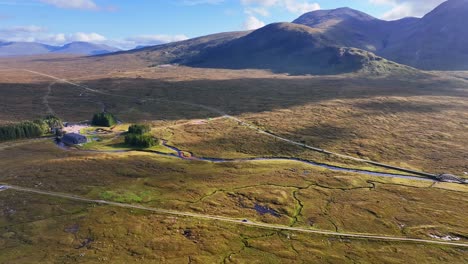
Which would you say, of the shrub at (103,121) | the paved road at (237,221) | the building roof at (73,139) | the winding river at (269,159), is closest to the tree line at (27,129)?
the shrub at (103,121)

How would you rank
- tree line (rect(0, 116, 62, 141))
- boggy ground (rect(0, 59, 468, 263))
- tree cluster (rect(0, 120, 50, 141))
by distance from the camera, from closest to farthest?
boggy ground (rect(0, 59, 468, 263)), tree cluster (rect(0, 120, 50, 141)), tree line (rect(0, 116, 62, 141))

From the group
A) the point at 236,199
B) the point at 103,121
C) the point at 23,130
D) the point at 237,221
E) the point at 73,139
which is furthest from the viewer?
the point at 103,121

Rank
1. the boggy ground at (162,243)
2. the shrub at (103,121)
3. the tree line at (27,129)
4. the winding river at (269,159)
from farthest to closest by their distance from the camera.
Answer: the shrub at (103,121), the tree line at (27,129), the winding river at (269,159), the boggy ground at (162,243)

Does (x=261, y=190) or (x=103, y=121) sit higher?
(x=103, y=121)

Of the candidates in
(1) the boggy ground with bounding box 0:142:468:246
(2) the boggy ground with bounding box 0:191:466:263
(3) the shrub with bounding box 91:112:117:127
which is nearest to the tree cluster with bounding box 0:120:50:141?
(1) the boggy ground with bounding box 0:142:468:246

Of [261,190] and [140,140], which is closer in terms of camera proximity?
[261,190]

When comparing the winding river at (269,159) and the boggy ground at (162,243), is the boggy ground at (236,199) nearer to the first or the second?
the boggy ground at (162,243)

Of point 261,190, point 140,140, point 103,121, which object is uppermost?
point 103,121

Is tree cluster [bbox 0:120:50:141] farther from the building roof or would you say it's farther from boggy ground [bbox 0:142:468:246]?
boggy ground [bbox 0:142:468:246]

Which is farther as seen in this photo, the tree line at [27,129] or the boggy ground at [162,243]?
the tree line at [27,129]

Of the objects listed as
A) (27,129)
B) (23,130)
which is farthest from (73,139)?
(23,130)

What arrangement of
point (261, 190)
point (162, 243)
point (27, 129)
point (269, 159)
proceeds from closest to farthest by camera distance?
point (162, 243), point (261, 190), point (269, 159), point (27, 129)

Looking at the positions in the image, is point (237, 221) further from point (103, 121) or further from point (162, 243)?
point (103, 121)
